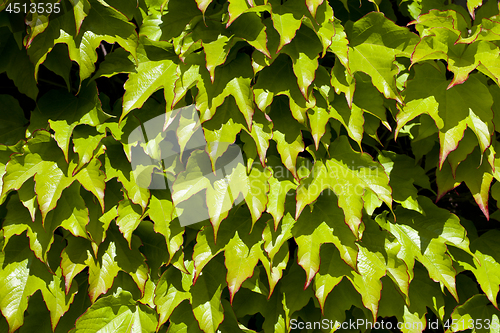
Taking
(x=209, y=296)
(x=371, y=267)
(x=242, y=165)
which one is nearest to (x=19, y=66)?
(x=242, y=165)

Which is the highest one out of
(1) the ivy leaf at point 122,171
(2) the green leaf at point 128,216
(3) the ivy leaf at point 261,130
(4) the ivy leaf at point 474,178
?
(3) the ivy leaf at point 261,130

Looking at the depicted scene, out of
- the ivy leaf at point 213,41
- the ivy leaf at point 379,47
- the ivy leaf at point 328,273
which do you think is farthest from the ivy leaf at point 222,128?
the ivy leaf at point 328,273

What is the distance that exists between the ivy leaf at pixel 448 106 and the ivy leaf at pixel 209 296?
2.77ft

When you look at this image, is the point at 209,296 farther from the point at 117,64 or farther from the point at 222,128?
the point at 117,64

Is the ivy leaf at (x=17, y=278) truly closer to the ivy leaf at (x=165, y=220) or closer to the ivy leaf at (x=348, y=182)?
the ivy leaf at (x=165, y=220)

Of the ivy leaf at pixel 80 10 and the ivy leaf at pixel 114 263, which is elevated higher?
the ivy leaf at pixel 80 10

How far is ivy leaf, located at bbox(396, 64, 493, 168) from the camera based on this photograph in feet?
3.58

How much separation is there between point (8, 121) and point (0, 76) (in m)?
0.27

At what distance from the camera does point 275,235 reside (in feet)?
3.75

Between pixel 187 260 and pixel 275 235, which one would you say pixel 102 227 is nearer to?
pixel 187 260

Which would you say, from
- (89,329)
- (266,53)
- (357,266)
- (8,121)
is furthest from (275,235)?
(8,121)

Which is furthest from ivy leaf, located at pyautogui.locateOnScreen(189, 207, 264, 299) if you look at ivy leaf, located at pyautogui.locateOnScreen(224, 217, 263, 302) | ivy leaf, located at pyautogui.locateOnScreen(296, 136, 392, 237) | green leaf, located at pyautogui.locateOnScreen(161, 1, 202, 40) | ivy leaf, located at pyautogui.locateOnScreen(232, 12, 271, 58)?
green leaf, located at pyautogui.locateOnScreen(161, 1, 202, 40)

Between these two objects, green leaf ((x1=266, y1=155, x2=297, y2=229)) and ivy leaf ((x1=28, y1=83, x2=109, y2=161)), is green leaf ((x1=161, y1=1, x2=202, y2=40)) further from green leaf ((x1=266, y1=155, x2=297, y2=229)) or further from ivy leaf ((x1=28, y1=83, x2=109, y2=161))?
green leaf ((x1=266, y1=155, x2=297, y2=229))

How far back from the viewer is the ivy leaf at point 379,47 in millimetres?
1116
